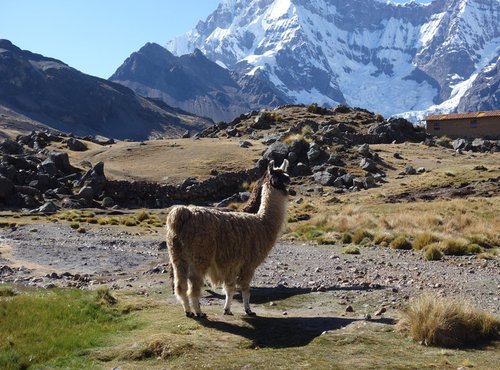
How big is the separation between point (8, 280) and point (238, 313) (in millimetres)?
8254

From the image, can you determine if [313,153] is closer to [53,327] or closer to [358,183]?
[358,183]

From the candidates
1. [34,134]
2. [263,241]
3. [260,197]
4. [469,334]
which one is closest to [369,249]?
[260,197]

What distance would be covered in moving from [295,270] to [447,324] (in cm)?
811

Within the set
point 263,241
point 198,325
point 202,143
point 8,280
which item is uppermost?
point 202,143

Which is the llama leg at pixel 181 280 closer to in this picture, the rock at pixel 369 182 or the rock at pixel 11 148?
the rock at pixel 369 182

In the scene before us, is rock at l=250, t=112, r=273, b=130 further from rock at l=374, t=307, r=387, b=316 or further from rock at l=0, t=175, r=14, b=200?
rock at l=374, t=307, r=387, b=316

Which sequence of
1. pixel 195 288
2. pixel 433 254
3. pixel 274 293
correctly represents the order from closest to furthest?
pixel 195 288, pixel 274 293, pixel 433 254

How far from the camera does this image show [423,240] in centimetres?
2112

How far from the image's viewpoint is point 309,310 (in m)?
11.7

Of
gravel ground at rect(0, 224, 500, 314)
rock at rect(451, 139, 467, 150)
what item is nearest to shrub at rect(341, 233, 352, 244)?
gravel ground at rect(0, 224, 500, 314)

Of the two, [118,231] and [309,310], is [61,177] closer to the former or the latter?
[118,231]

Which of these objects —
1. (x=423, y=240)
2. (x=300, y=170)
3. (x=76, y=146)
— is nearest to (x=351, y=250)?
(x=423, y=240)

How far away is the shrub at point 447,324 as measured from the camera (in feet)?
29.6

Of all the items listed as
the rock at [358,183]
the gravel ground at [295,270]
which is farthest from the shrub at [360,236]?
the rock at [358,183]
